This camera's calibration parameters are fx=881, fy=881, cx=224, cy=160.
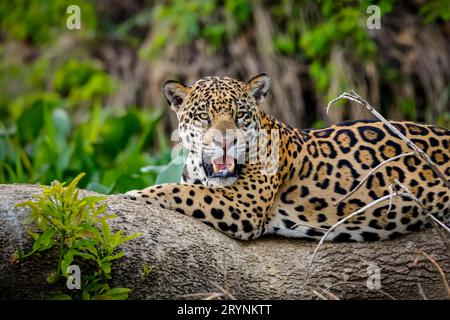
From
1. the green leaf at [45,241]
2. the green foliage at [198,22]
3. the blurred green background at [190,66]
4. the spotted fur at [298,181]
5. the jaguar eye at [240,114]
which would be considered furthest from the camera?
the green foliage at [198,22]

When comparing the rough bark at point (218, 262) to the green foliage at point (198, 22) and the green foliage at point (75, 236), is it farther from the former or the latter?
the green foliage at point (198, 22)

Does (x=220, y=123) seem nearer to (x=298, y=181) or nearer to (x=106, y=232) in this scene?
(x=298, y=181)

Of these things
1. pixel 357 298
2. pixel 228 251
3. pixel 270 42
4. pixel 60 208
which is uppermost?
pixel 270 42

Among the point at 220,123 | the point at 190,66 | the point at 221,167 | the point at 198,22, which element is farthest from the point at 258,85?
the point at 198,22

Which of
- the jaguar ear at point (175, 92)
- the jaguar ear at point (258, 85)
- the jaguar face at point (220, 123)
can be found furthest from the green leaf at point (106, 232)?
the jaguar ear at point (258, 85)

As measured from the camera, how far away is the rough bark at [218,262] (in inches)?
252

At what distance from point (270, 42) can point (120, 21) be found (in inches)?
156

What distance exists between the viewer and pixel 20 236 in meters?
6.40

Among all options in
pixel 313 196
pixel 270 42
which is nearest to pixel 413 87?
pixel 270 42

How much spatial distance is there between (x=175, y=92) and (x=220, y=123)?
71 cm

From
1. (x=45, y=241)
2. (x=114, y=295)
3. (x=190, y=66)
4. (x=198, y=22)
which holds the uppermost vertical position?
(x=198, y=22)

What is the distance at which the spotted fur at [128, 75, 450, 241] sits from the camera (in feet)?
24.5

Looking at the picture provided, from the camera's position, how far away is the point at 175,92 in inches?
316
